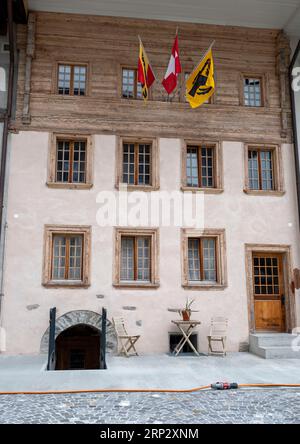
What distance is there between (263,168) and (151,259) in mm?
4661

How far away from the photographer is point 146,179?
13.3m

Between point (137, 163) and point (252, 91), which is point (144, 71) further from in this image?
point (252, 91)

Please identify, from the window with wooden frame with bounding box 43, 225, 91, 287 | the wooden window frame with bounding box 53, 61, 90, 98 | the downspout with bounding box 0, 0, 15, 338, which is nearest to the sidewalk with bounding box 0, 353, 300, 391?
the window with wooden frame with bounding box 43, 225, 91, 287

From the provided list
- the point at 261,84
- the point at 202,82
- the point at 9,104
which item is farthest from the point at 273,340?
the point at 9,104

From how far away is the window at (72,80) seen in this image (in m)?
13.3

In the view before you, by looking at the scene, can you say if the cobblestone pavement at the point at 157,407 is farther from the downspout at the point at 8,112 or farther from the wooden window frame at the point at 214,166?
the wooden window frame at the point at 214,166

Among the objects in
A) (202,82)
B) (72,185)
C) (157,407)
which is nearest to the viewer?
(157,407)

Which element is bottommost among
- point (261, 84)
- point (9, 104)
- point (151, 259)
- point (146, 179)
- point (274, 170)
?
point (151, 259)

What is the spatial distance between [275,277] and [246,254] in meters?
1.22

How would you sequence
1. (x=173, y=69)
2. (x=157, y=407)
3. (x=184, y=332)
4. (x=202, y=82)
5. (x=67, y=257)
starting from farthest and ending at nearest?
(x=67, y=257) < (x=184, y=332) < (x=173, y=69) < (x=202, y=82) < (x=157, y=407)

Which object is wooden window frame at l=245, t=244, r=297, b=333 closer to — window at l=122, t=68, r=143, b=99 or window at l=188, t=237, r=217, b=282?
window at l=188, t=237, r=217, b=282

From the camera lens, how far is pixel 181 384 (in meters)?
8.32

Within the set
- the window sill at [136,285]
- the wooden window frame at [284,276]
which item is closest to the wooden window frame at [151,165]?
the window sill at [136,285]

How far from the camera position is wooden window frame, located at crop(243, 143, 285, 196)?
13266mm
